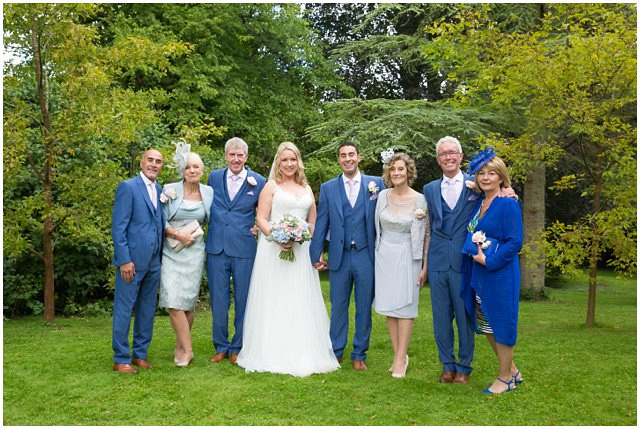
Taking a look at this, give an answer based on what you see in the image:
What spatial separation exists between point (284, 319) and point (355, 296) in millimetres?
729

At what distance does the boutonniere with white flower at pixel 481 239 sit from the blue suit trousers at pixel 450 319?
51 cm

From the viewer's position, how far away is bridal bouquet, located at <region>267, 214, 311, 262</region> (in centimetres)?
605

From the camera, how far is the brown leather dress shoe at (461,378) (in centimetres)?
587

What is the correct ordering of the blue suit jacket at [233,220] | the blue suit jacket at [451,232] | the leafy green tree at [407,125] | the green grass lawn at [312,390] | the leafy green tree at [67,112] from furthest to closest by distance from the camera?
the leafy green tree at [407,125] < the leafy green tree at [67,112] < the blue suit jacket at [233,220] < the blue suit jacket at [451,232] < the green grass lawn at [312,390]

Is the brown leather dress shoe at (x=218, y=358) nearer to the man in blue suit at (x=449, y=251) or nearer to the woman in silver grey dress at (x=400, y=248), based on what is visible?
the woman in silver grey dress at (x=400, y=248)

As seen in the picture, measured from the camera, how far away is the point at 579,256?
27.9ft

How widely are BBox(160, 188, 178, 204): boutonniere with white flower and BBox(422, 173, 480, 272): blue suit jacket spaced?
2351 millimetres

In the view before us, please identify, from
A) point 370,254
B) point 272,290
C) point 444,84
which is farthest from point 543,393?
point 444,84

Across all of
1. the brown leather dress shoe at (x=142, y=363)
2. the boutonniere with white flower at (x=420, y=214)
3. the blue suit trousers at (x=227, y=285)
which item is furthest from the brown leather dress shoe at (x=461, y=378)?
the brown leather dress shoe at (x=142, y=363)

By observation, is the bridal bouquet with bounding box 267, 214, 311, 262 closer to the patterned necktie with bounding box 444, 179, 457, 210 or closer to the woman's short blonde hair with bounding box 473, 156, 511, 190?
the patterned necktie with bounding box 444, 179, 457, 210

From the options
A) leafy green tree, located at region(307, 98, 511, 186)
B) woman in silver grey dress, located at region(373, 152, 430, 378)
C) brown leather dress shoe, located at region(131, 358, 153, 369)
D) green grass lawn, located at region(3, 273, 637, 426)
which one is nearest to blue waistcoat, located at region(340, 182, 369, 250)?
woman in silver grey dress, located at region(373, 152, 430, 378)

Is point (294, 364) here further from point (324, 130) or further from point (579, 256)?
point (324, 130)

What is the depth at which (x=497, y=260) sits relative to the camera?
520 cm

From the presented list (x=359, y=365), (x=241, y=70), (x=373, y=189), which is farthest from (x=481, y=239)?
(x=241, y=70)
